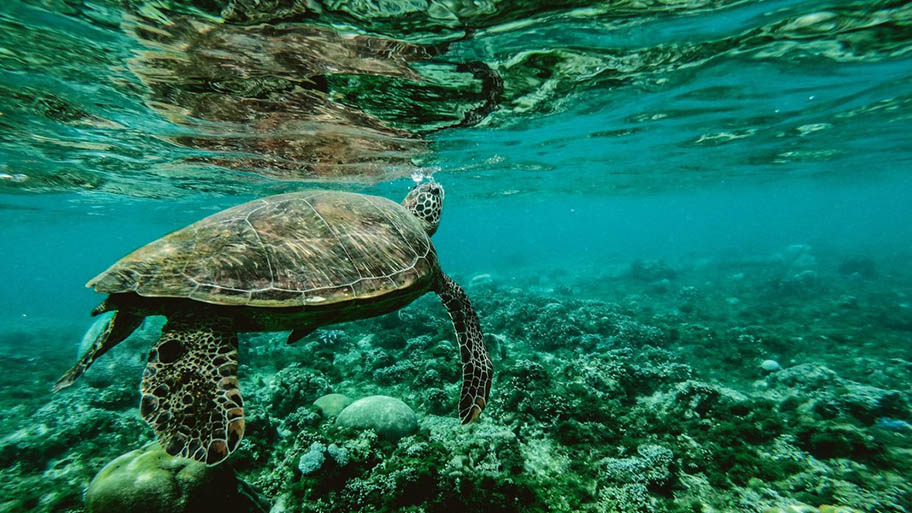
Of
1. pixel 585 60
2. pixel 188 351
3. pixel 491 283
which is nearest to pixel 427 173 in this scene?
pixel 491 283

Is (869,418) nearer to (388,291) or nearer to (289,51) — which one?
(388,291)

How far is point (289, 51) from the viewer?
21.2ft

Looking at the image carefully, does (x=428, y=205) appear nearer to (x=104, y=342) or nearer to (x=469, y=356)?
(x=469, y=356)

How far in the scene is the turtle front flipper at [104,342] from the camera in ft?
11.7

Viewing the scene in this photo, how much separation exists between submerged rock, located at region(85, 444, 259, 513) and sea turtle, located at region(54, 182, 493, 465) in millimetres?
1074

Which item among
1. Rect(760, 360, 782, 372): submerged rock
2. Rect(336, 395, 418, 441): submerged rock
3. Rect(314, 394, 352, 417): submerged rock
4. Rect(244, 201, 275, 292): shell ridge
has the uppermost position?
Rect(244, 201, 275, 292): shell ridge

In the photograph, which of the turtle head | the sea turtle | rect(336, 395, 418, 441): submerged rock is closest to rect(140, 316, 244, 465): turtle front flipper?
the sea turtle

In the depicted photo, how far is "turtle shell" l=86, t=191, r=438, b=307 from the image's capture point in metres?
3.38

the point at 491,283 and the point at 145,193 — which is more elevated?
the point at 145,193

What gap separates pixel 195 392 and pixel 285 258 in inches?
56.8

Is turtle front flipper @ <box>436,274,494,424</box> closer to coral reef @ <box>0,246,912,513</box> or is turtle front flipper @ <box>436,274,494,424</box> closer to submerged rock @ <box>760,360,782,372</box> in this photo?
coral reef @ <box>0,246,912,513</box>

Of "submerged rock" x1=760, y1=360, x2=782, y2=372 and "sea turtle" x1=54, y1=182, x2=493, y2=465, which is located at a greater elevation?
"sea turtle" x1=54, y1=182, x2=493, y2=465

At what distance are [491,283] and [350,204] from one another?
20533 millimetres

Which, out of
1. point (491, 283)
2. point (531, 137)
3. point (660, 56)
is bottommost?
point (491, 283)
